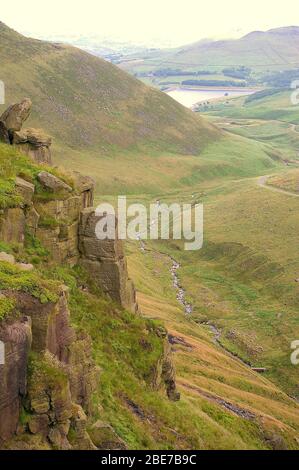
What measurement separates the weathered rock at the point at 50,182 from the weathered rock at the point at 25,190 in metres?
1.41

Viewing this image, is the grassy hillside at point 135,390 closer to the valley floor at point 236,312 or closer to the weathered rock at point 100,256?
the valley floor at point 236,312

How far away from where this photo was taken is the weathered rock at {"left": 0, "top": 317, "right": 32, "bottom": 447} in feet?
70.4

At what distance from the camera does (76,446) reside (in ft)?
76.8

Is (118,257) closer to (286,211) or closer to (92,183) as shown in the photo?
(92,183)

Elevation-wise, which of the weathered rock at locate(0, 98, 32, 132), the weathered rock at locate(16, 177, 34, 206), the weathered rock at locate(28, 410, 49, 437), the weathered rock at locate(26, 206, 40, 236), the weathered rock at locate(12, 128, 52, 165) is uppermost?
the weathered rock at locate(0, 98, 32, 132)

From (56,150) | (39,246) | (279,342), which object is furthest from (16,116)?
(56,150)

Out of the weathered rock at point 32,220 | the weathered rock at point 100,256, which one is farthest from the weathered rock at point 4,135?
the weathered rock at point 32,220

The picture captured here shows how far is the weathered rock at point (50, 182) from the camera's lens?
34.8 meters

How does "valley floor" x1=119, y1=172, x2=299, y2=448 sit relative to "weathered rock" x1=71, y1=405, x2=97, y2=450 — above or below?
below

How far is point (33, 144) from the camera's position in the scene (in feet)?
134

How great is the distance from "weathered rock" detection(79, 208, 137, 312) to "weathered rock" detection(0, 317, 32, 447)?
13.8 metres

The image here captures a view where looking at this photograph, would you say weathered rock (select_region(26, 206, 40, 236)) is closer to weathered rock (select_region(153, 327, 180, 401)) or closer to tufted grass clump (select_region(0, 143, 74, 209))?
tufted grass clump (select_region(0, 143, 74, 209))

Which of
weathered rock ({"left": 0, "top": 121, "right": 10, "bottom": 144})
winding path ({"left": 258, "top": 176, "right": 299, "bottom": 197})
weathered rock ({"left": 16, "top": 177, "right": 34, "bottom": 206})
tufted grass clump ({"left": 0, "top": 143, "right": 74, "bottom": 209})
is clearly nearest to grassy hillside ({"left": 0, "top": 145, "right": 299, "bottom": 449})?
tufted grass clump ({"left": 0, "top": 143, "right": 74, "bottom": 209})

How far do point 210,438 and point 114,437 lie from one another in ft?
34.8
